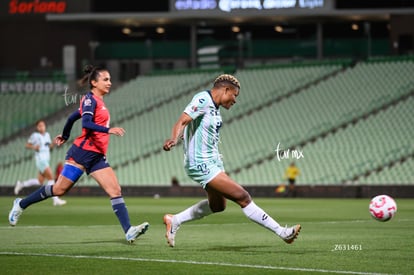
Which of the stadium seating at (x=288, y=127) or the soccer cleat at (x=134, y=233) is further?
the stadium seating at (x=288, y=127)

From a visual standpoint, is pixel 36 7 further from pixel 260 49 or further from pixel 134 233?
pixel 134 233

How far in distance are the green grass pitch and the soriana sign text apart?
112 feet

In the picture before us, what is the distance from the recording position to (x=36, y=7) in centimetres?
5456

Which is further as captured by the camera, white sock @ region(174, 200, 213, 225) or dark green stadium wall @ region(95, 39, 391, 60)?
dark green stadium wall @ region(95, 39, 391, 60)

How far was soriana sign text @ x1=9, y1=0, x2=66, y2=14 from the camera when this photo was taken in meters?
54.1

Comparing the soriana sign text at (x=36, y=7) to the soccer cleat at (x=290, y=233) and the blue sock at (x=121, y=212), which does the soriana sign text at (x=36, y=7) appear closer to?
the blue sock at (x=121, y=212)

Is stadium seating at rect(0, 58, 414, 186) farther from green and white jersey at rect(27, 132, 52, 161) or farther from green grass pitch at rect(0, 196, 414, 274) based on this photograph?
green grass pitch at rect(0, 196, 414, 274)

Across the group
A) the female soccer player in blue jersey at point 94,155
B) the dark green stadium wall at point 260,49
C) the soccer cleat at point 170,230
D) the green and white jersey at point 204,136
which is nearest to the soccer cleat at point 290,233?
the green and white jersey at point 204,136

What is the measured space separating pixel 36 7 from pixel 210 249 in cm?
4299

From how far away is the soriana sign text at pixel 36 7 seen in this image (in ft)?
178

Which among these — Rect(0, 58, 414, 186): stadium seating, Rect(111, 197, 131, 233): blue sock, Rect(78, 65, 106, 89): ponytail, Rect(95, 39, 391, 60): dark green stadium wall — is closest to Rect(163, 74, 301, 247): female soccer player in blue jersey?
Rect(111, 197, 131, 233): blue sock

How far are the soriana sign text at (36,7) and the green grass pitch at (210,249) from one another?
34241 mm

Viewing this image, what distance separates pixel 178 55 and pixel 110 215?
113ft

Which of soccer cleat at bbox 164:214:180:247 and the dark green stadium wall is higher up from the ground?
the dark green stadium wall
